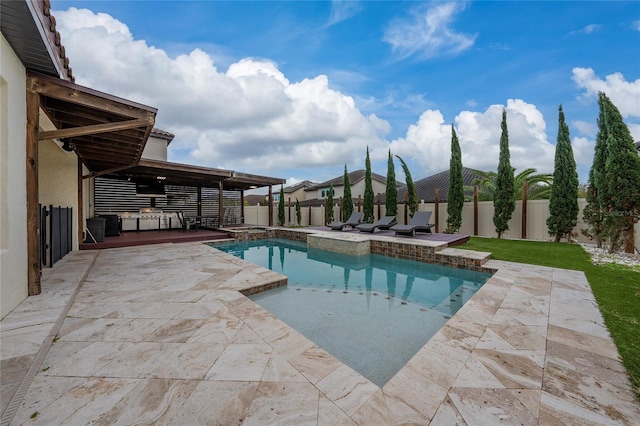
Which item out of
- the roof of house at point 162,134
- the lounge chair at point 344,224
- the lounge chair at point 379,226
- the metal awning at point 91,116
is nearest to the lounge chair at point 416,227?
the lounge chair at point 379,226

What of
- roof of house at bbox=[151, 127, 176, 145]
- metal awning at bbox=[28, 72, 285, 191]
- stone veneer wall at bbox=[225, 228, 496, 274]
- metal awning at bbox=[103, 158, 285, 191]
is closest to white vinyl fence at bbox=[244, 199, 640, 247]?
stone veneer wall at bbox=[225, 228, 496, 274]

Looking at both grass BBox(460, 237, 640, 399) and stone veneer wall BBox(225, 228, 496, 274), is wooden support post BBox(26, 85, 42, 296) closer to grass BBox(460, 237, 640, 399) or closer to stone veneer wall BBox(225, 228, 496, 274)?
grass BBox(460, 237, 640, 399)

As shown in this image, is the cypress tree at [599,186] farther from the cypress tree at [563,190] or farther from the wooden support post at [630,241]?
the cypress tree at [563,190]

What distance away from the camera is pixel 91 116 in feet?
18.3

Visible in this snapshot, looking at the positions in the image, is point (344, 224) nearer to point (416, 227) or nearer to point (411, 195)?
point (416, 227)

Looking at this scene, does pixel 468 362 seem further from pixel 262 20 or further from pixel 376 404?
pixel 262 20

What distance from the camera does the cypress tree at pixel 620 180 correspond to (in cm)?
735

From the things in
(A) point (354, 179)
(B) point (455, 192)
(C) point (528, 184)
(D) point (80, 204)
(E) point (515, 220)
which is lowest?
(E) point (515, 220)

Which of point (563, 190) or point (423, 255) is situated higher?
point (563, 190)

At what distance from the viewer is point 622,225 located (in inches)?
299

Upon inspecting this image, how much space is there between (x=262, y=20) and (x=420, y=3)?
5.74 m

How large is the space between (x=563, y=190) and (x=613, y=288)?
25.5 ft

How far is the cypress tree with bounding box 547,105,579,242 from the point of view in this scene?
34.1ft

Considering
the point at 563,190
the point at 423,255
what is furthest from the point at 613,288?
the point at 563,190
